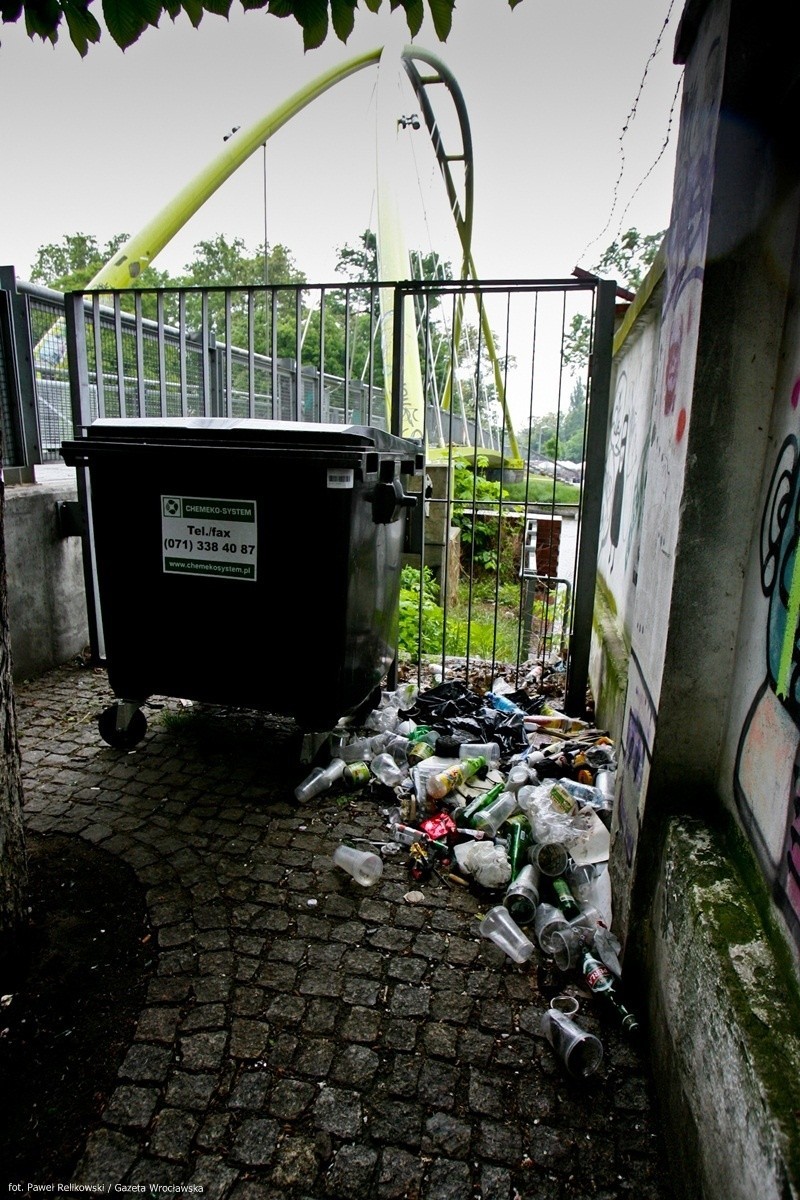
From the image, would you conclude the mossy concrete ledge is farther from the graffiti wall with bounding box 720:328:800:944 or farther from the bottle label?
the bottle label

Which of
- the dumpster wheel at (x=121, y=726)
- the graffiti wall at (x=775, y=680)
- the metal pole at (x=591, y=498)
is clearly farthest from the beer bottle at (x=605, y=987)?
the dumpster wheel at (x=121, y=726)

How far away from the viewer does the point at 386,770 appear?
3.31 m

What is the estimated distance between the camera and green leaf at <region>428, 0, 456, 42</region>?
169 centimetres

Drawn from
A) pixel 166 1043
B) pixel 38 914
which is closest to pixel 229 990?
pixel 166 1043

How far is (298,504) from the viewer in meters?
3.01

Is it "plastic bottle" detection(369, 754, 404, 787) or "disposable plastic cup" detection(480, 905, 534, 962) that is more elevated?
"plastic bottle" detection(369, 754, 404, 787)

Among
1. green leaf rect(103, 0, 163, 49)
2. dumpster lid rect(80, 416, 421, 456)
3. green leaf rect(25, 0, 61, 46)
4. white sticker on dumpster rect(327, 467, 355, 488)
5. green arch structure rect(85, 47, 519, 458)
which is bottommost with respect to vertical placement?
white sticker on dumpster rect(327, 467, 355, 488)

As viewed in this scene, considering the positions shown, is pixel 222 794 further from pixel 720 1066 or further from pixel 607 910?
pixel 720 1066

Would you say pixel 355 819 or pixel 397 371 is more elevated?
pixel 397 371

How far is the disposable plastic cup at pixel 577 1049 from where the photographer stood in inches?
69.3

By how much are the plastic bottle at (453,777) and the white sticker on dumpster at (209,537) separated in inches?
48.0

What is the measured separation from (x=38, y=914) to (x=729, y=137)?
292 cm

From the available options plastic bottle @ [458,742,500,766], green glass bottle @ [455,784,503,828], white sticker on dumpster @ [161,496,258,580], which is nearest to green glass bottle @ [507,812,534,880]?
green glass bottle @ [455,784,503,828]

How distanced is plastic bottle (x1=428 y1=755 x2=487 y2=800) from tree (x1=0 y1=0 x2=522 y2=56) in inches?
101
